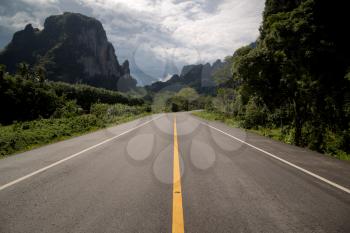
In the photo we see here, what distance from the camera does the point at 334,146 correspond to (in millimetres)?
9781

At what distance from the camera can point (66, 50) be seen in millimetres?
174125

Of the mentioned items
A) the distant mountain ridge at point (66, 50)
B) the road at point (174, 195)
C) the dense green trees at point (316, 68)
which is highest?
the distant mountain ridge at point (66, 50)

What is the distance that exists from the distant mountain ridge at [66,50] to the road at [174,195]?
178 m

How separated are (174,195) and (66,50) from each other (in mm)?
195202

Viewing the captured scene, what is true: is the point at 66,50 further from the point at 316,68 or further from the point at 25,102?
the point at 316,68

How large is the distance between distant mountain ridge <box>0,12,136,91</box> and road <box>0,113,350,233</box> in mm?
178463

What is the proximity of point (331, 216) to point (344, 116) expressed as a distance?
28.6 ft

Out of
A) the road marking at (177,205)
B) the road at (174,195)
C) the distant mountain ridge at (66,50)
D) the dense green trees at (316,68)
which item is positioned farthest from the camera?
the distant mountain ridge at (66,50)

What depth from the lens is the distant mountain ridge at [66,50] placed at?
17012 centimetres

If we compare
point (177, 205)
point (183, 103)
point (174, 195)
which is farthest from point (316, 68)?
point (183, 103)

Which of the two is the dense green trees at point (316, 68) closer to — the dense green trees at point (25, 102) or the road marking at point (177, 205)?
the road marking at point (177, 205)

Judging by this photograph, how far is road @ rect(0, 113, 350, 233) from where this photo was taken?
3127mm

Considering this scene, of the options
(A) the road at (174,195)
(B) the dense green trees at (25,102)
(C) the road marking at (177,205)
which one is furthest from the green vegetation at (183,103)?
(C) the road marking at (177,205)

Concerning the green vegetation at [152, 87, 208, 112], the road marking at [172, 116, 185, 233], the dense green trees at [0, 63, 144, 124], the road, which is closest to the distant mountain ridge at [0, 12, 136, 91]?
the green vegetation at [152, 87, 208, 112]
